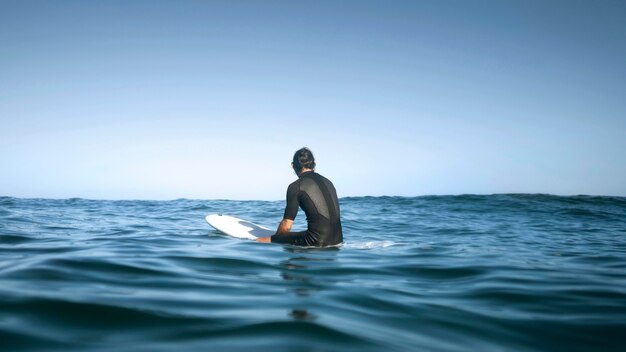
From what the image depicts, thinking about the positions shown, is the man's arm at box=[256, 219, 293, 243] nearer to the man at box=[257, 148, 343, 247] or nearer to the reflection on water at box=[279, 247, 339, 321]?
the man at box=[257, 148, 343, 247]

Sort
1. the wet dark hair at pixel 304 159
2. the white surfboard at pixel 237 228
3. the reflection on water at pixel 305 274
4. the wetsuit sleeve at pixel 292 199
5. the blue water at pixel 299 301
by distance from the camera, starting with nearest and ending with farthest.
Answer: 1. the blue water at pixel 299 301
2. the reflection on water at pixel 305 274
3. the wetsuit sleeve at pixel 292 199
4. the wet dark hair at pixel 304 159
5. the white surfboard at pixel 237 228

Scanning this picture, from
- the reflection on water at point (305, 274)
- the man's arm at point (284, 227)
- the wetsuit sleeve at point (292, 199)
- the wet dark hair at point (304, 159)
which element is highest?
the wet dark hair at point (304, 159)

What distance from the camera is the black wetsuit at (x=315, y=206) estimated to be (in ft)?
20.9

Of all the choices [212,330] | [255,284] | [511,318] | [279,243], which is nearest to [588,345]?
[511,318]

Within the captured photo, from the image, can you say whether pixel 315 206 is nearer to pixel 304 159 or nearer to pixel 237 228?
pixel 304 159

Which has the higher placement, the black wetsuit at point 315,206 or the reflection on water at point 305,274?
the black wetsuit at point 315,206

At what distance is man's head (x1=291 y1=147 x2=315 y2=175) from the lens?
6.65 m

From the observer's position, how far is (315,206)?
639cm

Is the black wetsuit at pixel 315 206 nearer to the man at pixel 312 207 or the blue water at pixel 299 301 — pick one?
the man at pixel 312 207

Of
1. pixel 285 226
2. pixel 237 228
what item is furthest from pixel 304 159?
pixel 237 228

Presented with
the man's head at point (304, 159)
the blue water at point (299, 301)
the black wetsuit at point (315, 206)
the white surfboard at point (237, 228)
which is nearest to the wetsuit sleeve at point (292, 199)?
the black wetsuit at point (315, 206)

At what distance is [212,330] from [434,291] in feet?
7.25

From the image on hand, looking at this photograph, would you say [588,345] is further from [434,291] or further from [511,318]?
[434,291]

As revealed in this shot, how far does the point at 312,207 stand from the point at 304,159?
90 cm
